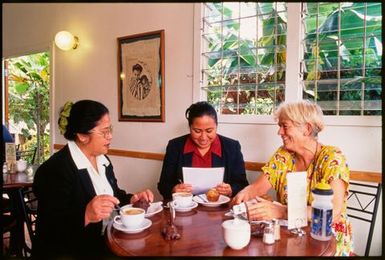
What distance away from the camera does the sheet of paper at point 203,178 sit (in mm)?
1795

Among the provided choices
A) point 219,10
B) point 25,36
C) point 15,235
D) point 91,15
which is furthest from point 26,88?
point 219,10

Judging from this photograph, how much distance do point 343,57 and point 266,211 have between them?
4.10 feet

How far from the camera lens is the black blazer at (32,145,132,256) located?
1321mm

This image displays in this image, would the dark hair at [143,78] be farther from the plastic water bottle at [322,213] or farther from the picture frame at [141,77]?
the plastic water bottle at [322,213]

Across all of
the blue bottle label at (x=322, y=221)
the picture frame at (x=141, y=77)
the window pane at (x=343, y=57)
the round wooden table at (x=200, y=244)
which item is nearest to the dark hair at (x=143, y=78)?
the picture frame at (x=141, y=77)

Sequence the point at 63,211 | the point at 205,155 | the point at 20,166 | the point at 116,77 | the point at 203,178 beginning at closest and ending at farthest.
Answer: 1. the point at 63,211
2. the point at 203,178
3. the point at 205,155
4. the point at 20,166
5. the point at 116,77

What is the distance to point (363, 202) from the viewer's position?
6.07ft

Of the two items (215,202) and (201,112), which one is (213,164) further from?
(215,202)

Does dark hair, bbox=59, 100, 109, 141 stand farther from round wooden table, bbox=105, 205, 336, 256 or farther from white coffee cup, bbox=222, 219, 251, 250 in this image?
white coffee cup, bbox=222, 219, 251, 250

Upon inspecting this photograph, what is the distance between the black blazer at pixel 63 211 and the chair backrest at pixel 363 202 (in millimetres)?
1475

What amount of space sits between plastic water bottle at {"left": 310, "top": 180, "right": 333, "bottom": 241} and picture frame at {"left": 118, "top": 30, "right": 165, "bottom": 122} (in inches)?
71.6

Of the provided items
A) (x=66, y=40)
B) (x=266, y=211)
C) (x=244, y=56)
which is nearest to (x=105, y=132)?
(x=266, y=211)

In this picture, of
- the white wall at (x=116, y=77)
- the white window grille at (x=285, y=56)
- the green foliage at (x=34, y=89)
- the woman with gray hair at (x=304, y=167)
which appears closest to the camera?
the woman with gray hair at (x=304, y=167)

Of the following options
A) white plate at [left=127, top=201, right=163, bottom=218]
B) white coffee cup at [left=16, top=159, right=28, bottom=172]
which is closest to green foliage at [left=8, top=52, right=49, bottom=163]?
white coffee cup at [left=16, top=159, right=28, bottom=172]
